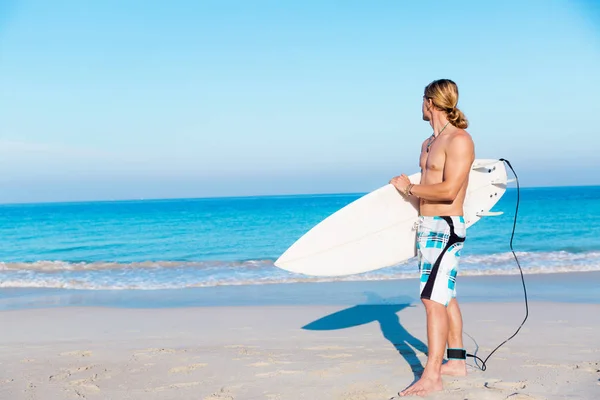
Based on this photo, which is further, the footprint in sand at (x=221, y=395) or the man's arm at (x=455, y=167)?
the footprint in sand at (x=221, y=395)

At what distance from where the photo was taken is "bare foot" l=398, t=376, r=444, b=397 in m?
3.04

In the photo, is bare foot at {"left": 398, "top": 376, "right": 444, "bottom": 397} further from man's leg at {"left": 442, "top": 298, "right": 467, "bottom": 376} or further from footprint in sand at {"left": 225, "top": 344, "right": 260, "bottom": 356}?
footprint in sand at {"left": 225, "top": 344, "right": 260, "bottom": 356}

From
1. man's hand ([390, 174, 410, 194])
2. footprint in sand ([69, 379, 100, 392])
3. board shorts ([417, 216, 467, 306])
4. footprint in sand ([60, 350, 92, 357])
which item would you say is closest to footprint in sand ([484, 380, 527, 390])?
board shorts ([417, 216, 467, 306])

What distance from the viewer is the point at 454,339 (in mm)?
3377

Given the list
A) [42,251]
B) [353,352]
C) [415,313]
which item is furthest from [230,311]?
[42,251]

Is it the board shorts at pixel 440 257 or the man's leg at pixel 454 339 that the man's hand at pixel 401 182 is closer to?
the board shorts at pixel 440 257

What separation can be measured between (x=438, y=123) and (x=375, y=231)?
985 mm

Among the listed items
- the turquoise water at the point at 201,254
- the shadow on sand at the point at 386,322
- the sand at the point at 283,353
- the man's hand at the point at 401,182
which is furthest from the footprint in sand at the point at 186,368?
the turquoise water at the point at 201,254

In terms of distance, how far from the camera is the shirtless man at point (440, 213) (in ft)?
9.89

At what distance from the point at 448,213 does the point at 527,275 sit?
7173mm

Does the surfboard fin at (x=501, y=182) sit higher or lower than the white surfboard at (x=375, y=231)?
higher

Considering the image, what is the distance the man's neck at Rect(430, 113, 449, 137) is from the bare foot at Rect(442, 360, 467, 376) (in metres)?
1.42

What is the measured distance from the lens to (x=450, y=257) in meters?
3.11

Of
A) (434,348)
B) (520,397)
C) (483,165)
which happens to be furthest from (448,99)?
(520,397)
